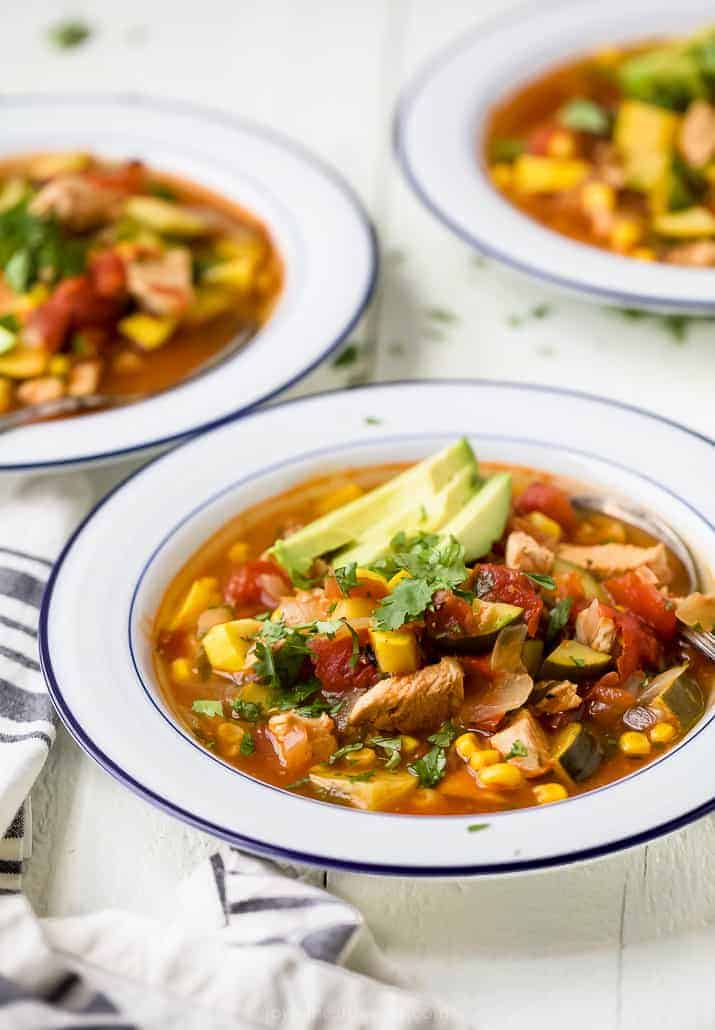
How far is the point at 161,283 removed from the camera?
553 centimetres

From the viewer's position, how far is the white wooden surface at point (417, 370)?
10.8 feet

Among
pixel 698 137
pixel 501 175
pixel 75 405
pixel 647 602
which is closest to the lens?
pixel 647 602

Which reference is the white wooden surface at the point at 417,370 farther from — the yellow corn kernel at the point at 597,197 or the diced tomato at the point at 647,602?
the diced tomato at the point at 647,602

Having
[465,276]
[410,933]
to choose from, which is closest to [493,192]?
[465,276]

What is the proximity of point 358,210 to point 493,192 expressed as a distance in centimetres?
57

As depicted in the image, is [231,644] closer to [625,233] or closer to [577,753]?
[577,753]

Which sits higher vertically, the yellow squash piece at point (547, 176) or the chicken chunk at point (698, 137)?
the chicken chunk at point (698, 137)

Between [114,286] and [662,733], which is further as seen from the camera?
[114,286]

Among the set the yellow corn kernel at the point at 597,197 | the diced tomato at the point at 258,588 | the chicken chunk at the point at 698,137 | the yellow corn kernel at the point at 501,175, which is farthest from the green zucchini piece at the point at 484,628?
the chicken chunk at the point at 698,137

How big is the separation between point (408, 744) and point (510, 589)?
1.60 feet

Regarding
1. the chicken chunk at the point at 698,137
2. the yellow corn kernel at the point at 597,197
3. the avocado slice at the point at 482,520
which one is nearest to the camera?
the avocado slice at the point at 482,520

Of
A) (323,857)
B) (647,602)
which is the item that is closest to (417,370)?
(647,602)

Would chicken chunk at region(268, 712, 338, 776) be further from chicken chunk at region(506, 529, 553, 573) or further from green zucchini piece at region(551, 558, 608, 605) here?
green zucchini piece at region(551, 558, 608, 605)

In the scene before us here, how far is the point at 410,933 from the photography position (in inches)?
133
